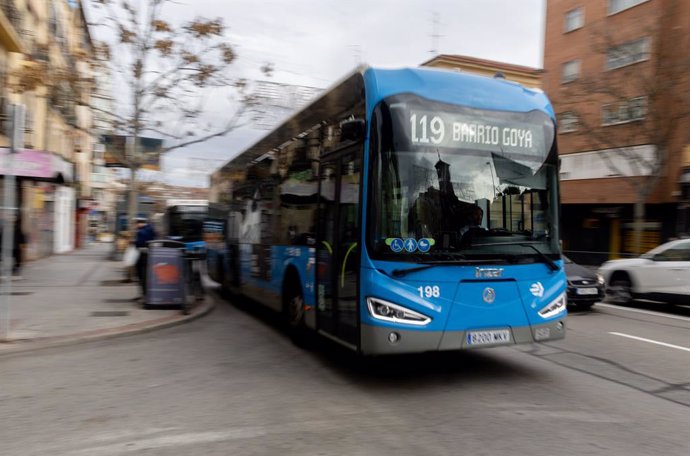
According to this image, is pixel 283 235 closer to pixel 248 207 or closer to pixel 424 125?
pixel 248 207

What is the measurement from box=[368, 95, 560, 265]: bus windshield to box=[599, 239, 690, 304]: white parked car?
7.25 meters

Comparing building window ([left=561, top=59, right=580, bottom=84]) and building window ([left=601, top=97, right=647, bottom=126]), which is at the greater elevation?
building window ([left=561, top=59, right=580, bottom=84])

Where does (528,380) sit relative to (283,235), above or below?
below

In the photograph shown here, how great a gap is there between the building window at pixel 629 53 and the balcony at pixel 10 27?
2020 cm

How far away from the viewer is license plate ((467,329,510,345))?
18.5 feet

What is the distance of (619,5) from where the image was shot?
26438 mm

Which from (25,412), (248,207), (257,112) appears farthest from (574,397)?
(257,112)

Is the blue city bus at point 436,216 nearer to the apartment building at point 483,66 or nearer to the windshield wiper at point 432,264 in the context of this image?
the windshield wiper at point 432,264

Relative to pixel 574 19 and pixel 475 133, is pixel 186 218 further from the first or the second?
pixel 574 19

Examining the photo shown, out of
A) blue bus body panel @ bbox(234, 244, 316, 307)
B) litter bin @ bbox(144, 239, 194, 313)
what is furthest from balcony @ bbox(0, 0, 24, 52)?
blue bus body panel @ bbox(234, 244, 316, 307)

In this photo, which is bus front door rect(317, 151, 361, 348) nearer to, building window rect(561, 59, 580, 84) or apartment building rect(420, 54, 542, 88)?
building window rect(561, 59, 580, 84)

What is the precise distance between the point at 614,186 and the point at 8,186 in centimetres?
2442

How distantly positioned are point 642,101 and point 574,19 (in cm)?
928

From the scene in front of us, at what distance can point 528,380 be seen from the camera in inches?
241
